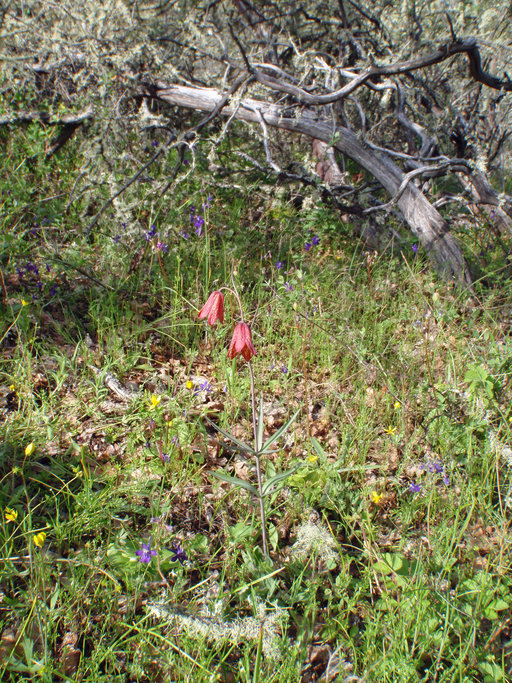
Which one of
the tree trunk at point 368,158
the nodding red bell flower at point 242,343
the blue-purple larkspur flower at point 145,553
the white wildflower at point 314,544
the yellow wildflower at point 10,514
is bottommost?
the white wildflower at point 314,544

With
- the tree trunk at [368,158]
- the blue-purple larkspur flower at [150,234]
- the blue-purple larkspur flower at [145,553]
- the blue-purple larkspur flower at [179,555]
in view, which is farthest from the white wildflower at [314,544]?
the tree trunk at [368,158]

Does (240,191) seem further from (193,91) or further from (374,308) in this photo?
(374,308)

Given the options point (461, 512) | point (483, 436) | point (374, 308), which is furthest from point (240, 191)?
point (461, 512)

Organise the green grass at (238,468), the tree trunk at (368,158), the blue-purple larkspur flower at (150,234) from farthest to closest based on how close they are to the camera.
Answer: the tree trunk at (368,158)
the blue-purple larkspur flower at (150,234)
the green grass at (238,468)

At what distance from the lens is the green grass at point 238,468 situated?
1.47 m

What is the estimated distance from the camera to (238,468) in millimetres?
2225

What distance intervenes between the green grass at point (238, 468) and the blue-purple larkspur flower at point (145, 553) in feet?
0.23

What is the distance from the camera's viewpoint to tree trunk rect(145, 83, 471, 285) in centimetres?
351

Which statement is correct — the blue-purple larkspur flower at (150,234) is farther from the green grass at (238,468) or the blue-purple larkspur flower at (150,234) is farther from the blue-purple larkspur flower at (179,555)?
the blue-purple larkspur flower at (179,555)

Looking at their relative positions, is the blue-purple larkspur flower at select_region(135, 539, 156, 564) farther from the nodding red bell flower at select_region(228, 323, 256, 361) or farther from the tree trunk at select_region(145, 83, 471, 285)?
the tree trunk at select_region(145, 83, 471, 285)

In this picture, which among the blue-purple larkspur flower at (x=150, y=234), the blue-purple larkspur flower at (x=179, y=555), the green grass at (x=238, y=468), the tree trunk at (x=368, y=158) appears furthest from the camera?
the tree trunk at (x=368, y=158)

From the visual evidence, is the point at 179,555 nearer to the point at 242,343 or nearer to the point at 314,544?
the point at 314,544

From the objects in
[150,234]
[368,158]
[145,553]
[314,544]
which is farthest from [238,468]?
[368,158]

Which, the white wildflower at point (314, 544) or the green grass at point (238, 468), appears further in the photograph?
the white wildflower at point (314, 544)
